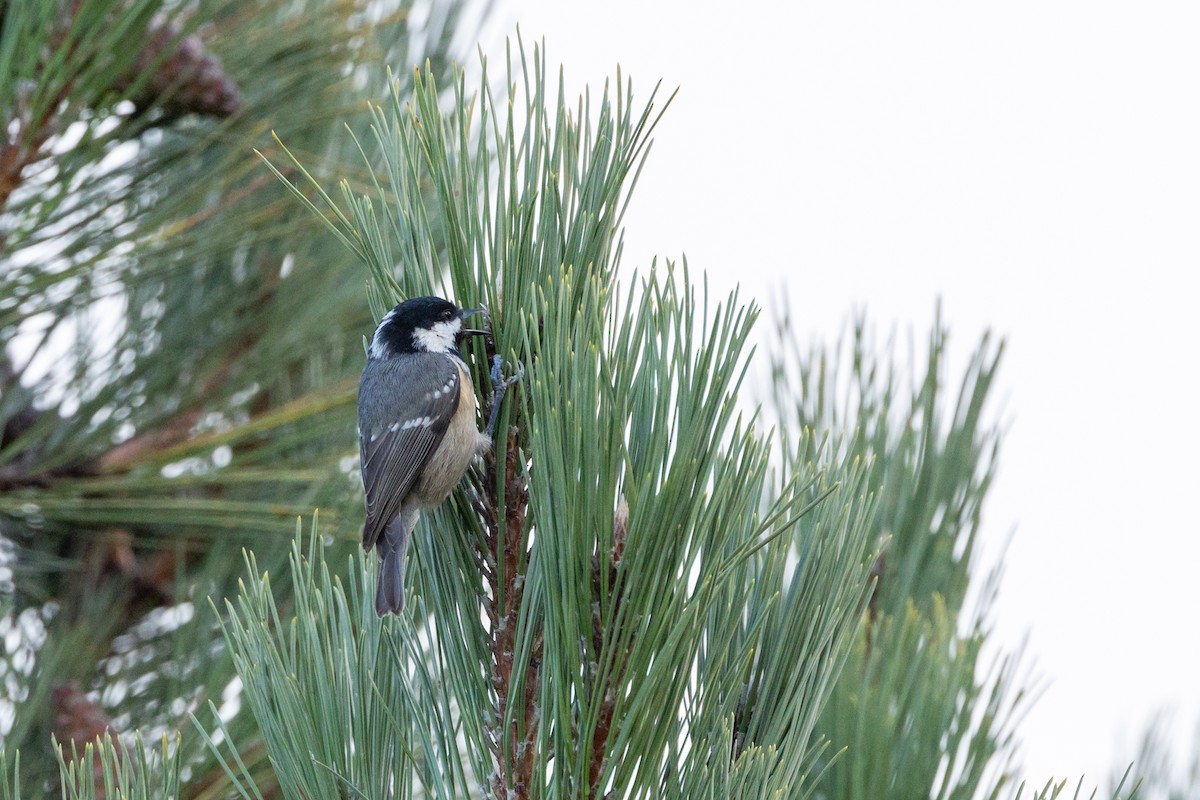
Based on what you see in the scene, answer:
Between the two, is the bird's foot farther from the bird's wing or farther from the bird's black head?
the bird's wing

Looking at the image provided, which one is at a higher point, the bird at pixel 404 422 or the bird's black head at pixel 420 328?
the bird's black head at pixel 420 328

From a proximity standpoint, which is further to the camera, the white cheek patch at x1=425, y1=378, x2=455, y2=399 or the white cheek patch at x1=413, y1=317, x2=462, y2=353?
the white cheek patch at x1=425, y1=378, x2=455, y2=399

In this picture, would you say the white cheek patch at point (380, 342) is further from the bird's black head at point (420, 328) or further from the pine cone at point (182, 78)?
the pine cone at point (182, 78)

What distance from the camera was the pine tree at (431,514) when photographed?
1069 millimetres

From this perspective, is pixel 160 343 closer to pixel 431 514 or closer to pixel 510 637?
pixel 431 514

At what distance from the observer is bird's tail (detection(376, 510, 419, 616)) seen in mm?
1414

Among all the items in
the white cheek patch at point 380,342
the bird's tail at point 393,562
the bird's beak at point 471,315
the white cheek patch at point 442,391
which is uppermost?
the bird's beak at point 471,315

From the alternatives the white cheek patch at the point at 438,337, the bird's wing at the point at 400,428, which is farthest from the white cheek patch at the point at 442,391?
the white cheek patch at the point at 438,337

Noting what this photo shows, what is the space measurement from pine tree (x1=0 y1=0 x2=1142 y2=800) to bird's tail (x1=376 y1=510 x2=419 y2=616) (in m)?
0.06

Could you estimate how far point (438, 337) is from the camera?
168cm

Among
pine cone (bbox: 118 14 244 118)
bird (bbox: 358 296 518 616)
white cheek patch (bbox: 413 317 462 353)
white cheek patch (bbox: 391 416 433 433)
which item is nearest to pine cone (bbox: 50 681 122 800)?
bird (bbox: 358 296 518 616)

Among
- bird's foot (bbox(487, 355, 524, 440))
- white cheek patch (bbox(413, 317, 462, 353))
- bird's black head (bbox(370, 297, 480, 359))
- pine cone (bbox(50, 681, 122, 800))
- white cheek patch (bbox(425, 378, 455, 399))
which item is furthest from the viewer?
white cheek patch (bbox(425, 378, 455, 399))

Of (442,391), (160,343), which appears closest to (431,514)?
(442,391)

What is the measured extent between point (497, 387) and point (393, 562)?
22.6 inches
